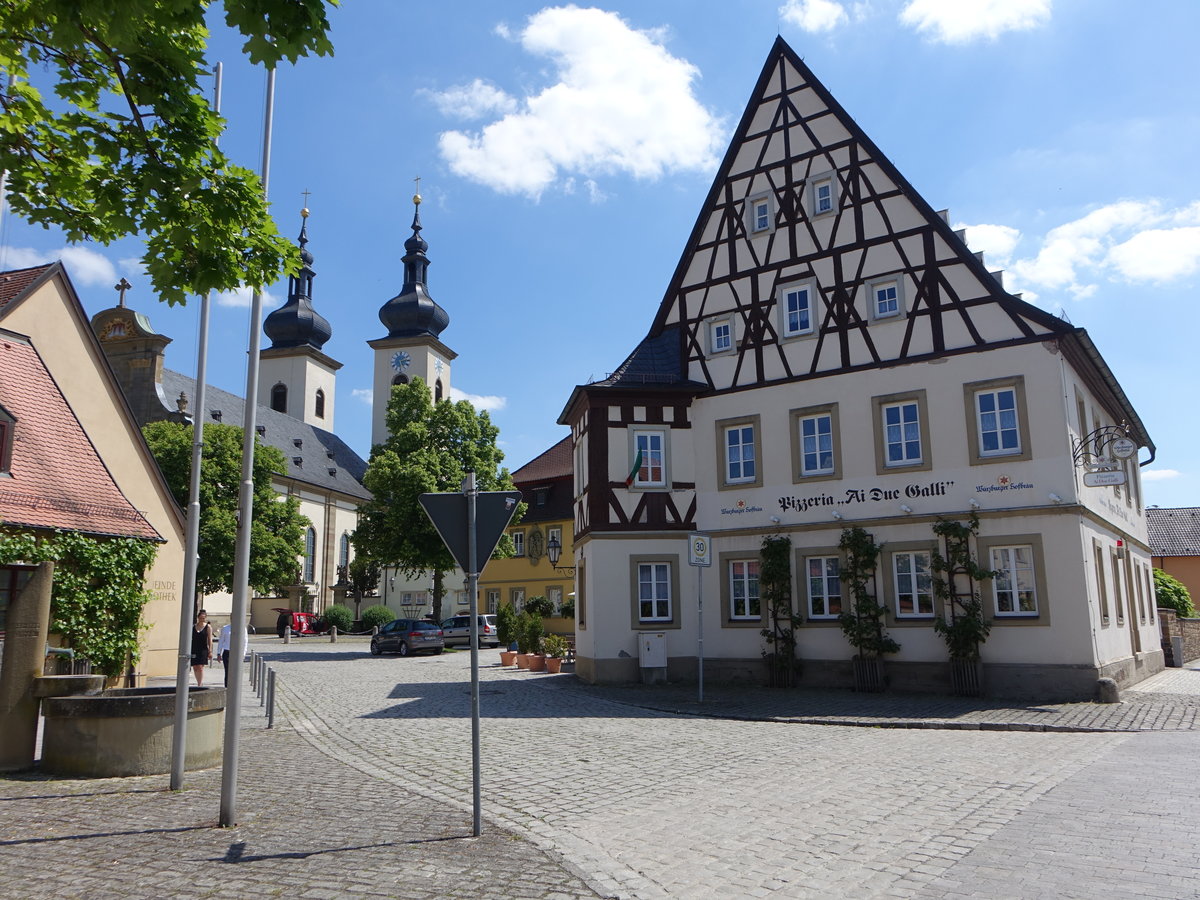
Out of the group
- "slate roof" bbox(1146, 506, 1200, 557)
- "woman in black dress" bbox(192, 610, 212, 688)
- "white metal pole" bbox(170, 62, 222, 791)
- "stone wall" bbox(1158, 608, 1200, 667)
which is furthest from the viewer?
"slate roof" bbox(1146, 506, 1200, 557)

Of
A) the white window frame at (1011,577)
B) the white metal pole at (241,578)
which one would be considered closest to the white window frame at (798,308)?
the white window frame at (1011,577)

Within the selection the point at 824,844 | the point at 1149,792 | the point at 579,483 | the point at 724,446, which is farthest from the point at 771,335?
the point at 824,844

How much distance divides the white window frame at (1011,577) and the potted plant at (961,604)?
0.22m

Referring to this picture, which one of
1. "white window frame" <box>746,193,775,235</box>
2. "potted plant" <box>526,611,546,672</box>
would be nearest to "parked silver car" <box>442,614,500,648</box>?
"potted plant" <box>526,611,546,672</box>

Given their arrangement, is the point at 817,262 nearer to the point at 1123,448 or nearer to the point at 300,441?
the point at 1123,448

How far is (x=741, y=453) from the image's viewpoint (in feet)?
73.2

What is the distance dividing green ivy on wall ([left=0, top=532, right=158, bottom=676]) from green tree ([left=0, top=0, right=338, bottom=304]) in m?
7.51

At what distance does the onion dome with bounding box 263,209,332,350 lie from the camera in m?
81.2

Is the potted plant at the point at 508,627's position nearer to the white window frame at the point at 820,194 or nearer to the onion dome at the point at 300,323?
the white window frame at the point at 820,194

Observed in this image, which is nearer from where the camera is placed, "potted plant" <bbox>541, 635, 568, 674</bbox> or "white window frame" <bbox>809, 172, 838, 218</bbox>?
"white window frame" <bbox>809, 172, 838, 218</bbox>

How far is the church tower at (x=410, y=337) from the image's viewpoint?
7662cm

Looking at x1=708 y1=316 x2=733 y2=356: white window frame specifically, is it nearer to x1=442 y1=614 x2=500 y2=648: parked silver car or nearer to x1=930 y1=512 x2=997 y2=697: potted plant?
x1=930 y1=512 x2=997 y2=697: potted plant

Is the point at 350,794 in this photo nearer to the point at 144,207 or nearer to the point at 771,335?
the point at 144,207

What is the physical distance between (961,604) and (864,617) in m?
Answer: 1.95
